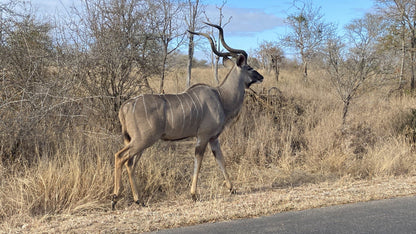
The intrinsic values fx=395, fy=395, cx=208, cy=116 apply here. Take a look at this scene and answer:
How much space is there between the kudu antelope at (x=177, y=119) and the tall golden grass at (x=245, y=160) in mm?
551

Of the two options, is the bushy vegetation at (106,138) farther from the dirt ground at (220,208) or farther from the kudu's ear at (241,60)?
the kudu's ear at (241,60)

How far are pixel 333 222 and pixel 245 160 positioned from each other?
346 cm

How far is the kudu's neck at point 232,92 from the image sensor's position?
623 centimetres

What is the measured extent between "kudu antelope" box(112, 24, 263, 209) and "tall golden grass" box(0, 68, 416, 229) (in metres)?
Answer: 0.55

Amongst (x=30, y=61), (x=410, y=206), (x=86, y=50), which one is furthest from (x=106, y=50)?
(x=410, y=206)

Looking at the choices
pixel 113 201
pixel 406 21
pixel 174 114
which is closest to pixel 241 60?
pixel 174 114

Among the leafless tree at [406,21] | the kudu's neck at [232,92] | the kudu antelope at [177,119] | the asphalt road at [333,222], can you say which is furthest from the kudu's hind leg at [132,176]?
the leafless tree at [406,21]

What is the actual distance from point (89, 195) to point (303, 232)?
288 centimetres

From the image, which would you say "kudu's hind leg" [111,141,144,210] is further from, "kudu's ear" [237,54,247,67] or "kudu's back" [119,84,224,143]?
"kudu's ear" [237,54,247,67]

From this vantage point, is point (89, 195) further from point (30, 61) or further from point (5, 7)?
point (5, 7)

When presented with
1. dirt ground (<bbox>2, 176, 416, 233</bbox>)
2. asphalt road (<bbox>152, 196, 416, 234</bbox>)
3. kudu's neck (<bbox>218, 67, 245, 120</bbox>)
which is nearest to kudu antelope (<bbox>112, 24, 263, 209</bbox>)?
kudu's neck (<bbox>218, 67, 245, 120</bbox>)

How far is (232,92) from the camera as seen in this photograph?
20.8 ft

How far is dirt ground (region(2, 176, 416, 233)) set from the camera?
425 cm

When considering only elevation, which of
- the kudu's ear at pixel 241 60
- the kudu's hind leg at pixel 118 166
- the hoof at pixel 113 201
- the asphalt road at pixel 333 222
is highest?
the kudu's ear at pixel 241 60
